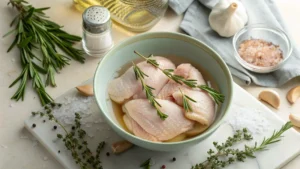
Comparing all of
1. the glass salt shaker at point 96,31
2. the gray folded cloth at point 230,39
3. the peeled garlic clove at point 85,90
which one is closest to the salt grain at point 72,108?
the peeled garlic clove at point 85,90

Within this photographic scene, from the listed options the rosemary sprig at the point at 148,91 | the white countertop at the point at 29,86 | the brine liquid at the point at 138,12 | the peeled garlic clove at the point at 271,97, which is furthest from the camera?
the brine liquid at the point at 138,12

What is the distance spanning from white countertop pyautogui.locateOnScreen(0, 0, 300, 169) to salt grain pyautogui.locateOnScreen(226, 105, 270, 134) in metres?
0.10

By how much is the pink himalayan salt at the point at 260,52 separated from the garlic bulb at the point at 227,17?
2.6 inches

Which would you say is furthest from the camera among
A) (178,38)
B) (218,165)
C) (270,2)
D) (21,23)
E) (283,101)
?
(270,2)

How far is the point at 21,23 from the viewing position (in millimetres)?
1854

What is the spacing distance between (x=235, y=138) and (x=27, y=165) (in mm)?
588

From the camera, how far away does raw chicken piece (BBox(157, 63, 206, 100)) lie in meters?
1.50

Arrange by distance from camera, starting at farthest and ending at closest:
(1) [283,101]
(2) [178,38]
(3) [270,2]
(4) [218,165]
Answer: (3) [270,2] < (1) [283,101] < (2) [178,38] < (4) [218,165]

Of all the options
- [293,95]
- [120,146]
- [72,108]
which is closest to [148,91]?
[120,146]

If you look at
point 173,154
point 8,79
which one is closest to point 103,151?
point 173,154

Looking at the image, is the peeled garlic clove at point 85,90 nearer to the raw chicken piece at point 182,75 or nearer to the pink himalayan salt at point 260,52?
the raw chicken piece at point 182,75

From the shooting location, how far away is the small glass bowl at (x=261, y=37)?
1.79 metres

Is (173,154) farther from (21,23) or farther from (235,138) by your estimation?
(21,23)

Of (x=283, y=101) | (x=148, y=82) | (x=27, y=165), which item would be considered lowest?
(x=27, y=165)
